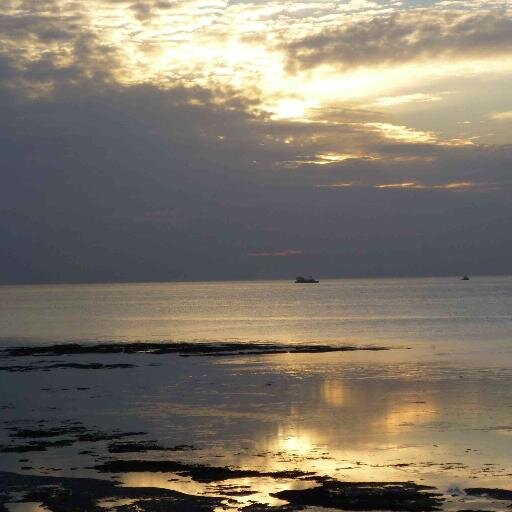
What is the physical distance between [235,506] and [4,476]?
6.37 m

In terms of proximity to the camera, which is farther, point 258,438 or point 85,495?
point 258,438

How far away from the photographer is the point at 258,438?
2547 cm

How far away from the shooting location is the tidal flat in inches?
718

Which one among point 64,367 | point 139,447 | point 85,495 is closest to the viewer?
point 85,495

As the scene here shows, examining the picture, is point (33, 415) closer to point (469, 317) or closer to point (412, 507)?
point (412, 507)

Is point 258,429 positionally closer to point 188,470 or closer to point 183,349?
point 188,470

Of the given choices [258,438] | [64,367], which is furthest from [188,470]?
[64,367]

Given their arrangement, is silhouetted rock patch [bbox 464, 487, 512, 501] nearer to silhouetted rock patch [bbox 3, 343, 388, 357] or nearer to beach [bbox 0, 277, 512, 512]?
beach [bbox 0, 277, 512, 512]

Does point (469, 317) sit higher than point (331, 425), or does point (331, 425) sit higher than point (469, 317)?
point (469, 317)

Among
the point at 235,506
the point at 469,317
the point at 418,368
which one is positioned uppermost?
the point at 469,317

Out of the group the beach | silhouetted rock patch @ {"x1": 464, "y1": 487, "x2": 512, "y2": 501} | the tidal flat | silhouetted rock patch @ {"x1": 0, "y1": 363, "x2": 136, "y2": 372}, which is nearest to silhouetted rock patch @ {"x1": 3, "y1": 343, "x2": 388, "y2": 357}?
the beach

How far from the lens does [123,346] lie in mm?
66125

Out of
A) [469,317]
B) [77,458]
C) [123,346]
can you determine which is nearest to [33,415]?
[77,458]

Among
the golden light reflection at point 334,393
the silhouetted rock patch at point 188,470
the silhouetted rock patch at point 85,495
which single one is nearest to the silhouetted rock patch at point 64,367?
the golden light reflection at point 334,393
